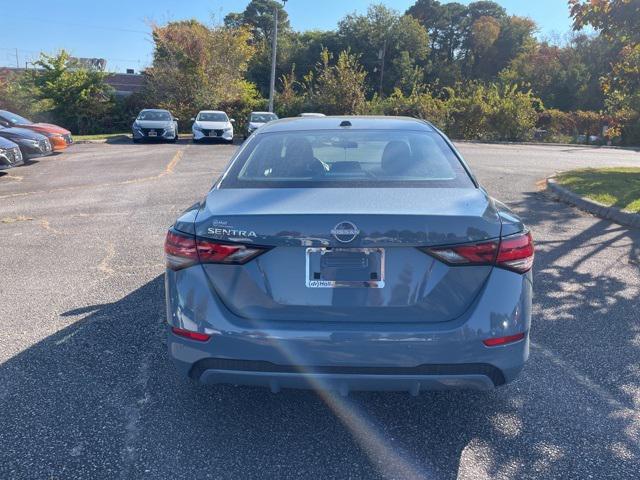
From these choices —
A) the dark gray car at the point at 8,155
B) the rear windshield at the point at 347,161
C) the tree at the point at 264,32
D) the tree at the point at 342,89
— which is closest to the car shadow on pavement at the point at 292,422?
the rear windshield at the point at 347,161

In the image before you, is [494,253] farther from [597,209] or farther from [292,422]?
[597,209]

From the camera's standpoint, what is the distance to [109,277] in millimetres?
5520

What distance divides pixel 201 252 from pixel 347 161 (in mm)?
1502

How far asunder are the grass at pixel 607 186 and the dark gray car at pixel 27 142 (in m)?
13.3

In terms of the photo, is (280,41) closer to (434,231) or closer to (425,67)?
(425,67)

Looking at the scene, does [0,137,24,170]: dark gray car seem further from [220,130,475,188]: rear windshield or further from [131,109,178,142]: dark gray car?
[220,130,475,188]: rear windshield

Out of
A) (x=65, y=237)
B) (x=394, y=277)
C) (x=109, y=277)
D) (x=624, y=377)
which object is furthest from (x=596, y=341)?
(x=65, y=237)

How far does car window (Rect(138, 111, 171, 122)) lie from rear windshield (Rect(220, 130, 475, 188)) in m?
21.6

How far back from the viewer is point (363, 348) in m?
2.55

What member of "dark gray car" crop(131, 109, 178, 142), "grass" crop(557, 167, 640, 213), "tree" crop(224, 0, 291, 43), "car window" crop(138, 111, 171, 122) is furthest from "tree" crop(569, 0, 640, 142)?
"tree" crop(224, 0, 291, 43)

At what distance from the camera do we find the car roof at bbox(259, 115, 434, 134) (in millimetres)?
3949

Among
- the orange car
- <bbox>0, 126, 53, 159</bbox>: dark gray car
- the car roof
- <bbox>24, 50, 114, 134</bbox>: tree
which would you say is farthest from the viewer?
<bbox>24, 50, 114, 134</bbox>: tree

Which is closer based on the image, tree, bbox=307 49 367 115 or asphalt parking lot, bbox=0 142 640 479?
asphalt parking lot, bbox=0 142 640 479

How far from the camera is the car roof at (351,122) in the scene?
13.0ft
